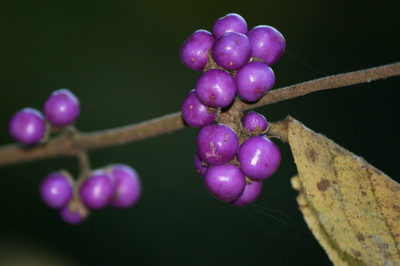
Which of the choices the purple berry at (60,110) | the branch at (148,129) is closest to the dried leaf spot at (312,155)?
the branch at (148,129)

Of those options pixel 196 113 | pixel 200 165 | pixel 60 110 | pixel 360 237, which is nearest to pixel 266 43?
pixel 196 113

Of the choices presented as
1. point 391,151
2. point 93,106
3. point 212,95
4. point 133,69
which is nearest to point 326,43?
point 391,151

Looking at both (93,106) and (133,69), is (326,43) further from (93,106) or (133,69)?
(93,106)

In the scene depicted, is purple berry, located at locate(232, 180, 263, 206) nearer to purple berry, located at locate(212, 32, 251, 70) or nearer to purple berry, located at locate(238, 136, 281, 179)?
purple berry, located at locate(238, 136, 281, 179)

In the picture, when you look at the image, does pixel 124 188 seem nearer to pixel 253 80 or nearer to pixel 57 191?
pixel 57 191

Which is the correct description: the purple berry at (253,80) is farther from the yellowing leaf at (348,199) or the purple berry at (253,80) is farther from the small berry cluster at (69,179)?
the small berry cluster at (69,179)
